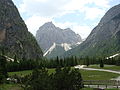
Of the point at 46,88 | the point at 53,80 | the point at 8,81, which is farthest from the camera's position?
the point at 8,81

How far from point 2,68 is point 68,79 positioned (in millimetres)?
50405

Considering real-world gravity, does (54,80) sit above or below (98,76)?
above

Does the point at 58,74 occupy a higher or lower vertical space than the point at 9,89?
higher

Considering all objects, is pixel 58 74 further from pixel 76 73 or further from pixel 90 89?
pixel 90 89

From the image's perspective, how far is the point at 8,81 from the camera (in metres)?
87.1

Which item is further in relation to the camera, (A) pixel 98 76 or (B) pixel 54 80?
(A) pixel 98 76

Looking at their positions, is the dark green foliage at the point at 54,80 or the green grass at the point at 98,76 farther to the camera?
the green grass at the point at 98,76

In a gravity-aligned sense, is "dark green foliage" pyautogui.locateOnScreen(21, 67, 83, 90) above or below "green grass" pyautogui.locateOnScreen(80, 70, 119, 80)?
above

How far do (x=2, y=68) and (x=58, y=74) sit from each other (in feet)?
164

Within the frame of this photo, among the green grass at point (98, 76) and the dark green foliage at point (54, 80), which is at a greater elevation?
the dark green foliage at point (54, 80)

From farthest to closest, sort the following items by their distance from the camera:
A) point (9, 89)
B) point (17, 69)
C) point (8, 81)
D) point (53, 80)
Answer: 1. point (17, 69)
2. point (8, 81)
3. point (9, 89)
4. point (53, 80)

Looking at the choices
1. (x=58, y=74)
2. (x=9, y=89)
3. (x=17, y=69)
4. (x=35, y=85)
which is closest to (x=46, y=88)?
(x=35, y=85)

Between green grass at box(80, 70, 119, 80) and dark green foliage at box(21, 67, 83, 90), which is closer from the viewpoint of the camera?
dark green foliage at box(21, 67, 83, 90)

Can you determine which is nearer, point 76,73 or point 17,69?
point 76,73
